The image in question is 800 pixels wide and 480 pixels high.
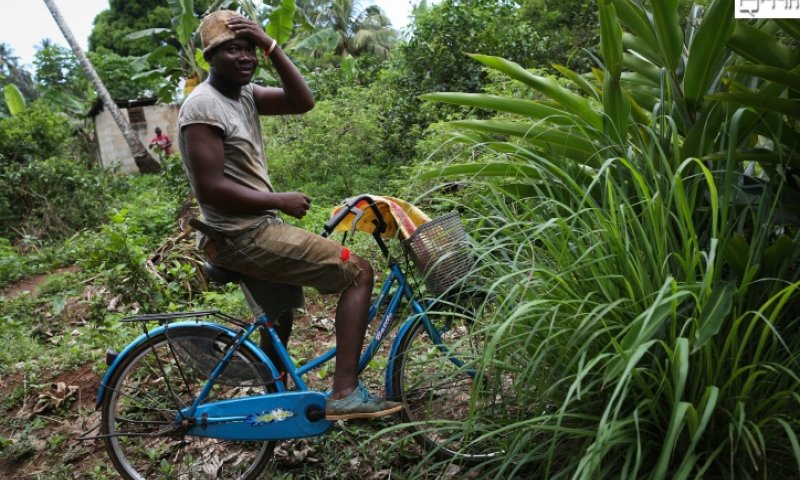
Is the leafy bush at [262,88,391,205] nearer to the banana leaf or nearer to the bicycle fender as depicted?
the bicycle fender

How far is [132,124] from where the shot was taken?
22.8 m

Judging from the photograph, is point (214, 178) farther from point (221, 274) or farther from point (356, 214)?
point (356, 214)

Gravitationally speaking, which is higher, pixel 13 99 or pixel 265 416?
pixel 13 99

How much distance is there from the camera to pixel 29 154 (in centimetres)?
1350

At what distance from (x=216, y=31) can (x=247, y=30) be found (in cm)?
13

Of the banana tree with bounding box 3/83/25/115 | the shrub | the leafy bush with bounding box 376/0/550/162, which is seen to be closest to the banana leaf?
the leafy bush with bounding box 376/0/550/162

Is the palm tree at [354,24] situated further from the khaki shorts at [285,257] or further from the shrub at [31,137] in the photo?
the khaki shorts at [285,257]

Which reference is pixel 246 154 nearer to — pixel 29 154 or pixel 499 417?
pixel 499 417

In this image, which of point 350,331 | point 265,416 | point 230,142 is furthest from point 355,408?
point 230,142

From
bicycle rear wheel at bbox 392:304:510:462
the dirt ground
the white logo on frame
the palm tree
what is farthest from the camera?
the palm tree

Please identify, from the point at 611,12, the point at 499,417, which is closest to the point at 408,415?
the point at 499,417

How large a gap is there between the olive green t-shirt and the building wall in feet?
68.6

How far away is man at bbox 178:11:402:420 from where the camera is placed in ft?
9.46

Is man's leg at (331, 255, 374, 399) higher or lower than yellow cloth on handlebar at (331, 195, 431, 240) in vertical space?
lower
